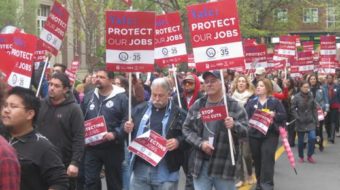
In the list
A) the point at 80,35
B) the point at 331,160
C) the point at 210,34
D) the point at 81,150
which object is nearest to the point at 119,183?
the point at 81,150

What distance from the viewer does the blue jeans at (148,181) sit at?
19.9 ft

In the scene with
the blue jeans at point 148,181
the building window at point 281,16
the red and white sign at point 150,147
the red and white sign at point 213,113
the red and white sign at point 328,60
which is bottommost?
the blue jeans at point 148,181

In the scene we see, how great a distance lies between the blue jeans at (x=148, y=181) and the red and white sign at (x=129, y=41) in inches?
64.0

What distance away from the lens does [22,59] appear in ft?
24.9

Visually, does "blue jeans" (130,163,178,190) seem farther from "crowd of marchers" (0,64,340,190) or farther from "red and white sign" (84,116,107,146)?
"red and white sign" (84,116,107,146)

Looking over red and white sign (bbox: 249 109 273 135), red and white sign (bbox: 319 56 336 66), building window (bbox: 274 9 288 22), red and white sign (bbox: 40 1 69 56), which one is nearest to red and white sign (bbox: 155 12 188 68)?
red and white sign (bbox: 249 109 273 135)

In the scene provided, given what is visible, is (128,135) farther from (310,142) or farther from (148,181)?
(310,142)

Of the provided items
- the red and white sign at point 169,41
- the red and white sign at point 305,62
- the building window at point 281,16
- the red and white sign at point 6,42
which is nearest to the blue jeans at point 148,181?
the red and white sign at point 6,42

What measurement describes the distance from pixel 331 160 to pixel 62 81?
794 cm

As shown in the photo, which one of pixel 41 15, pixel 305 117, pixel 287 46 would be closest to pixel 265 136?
pixel 305 117

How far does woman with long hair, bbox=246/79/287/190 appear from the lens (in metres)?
9.09

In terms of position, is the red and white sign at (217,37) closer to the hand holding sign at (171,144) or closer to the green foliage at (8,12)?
the hand holding sign at (171,144)

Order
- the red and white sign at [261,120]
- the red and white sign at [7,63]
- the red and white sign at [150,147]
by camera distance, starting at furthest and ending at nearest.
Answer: the red and white sign at [261,120] → the red and white sign at [7,63] → the red and white sign at [150,147]

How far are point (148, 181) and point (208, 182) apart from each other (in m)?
0.62
